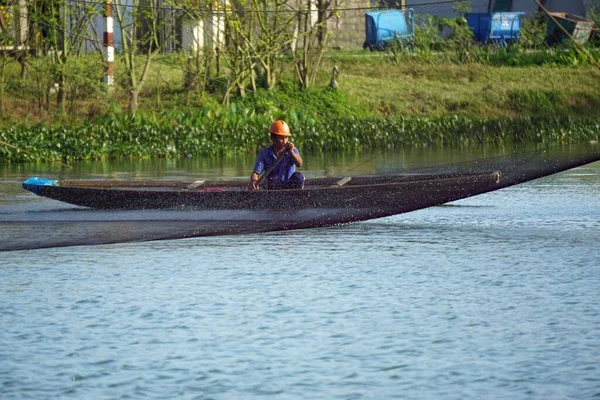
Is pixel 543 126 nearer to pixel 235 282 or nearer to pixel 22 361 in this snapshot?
pixel 235 282

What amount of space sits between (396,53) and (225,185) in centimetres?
1675

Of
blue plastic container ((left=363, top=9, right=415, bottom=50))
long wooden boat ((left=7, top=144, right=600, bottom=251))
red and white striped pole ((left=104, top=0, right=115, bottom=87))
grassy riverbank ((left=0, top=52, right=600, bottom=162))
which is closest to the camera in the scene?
long wooden boat ((left=7, top=144, right=600, bottom=251))

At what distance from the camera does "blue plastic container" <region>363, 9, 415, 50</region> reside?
34.1 m

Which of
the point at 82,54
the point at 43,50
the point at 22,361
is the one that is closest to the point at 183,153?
the point at 82,54

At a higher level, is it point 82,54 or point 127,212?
point 82,54

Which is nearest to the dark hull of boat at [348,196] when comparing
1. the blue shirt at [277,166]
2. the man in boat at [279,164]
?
the man in boat at [279,164]

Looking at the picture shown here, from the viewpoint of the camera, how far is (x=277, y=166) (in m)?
12.7

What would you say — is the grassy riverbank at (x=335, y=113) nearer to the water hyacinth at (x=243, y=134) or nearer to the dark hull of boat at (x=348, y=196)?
the water hyacinth at (x=243, y=134)

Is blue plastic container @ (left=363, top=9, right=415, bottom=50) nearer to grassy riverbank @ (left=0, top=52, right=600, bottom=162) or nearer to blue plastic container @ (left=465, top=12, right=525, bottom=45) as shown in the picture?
blue plastic container @ (left=465, top=12, right=525, bottom=45)

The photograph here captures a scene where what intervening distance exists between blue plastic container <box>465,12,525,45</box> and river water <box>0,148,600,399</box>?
2171 centimetres

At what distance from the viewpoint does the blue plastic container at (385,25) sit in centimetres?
3406

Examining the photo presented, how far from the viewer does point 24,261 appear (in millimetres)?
9773

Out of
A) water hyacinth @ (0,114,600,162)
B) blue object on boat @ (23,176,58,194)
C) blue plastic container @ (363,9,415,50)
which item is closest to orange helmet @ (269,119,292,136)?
blue object on boat @ (23,176,58,194)

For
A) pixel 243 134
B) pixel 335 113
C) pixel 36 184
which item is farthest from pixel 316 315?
pixel 335 113
